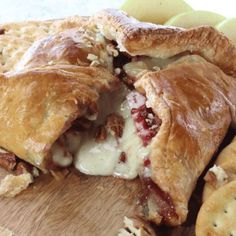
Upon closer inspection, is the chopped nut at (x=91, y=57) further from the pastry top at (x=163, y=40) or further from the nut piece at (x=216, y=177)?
the nut piece at (x=216, y=177)

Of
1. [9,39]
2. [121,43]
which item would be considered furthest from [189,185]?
[9,39]

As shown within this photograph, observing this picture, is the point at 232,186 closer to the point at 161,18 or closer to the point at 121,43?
the point at 121,43

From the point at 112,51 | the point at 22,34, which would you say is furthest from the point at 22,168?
the point at 22,34

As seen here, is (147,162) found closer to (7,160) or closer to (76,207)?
(76,207)

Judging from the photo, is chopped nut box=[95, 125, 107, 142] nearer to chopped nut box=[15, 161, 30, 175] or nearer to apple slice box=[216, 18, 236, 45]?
chopped nut box=[15, 161, 30, 175]

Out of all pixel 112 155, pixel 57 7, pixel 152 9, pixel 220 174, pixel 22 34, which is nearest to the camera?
pixel 220 174

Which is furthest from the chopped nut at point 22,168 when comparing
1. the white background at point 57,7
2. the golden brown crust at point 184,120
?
the white background at point 57,7
